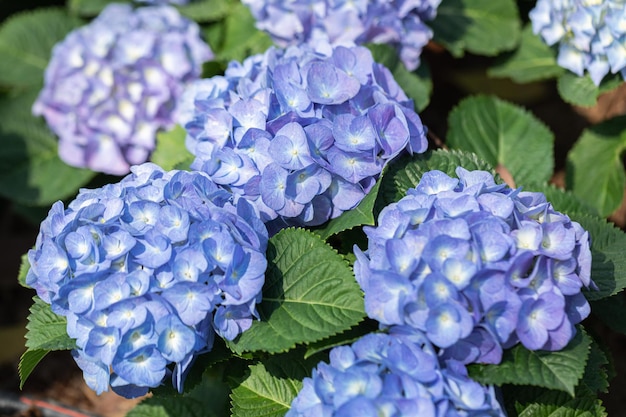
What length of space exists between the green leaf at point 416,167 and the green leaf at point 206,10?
122cm

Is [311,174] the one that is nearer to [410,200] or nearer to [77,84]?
[410,200]

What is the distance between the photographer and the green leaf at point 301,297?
1.32 m


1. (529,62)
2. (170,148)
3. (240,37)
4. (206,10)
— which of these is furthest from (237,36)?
(529,62)

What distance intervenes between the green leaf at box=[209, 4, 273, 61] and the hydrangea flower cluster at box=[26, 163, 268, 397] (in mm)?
1037

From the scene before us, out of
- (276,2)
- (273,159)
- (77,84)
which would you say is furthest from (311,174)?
(77,84)

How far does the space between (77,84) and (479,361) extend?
5.17 feet

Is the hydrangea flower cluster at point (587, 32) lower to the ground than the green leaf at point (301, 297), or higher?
higher

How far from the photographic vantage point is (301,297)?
1403mm

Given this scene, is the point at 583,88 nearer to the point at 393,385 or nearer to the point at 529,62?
the point at 529,62

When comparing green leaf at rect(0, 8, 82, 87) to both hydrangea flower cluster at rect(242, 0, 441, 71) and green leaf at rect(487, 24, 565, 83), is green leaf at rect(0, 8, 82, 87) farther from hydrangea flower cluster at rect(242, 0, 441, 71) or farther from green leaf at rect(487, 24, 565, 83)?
green leaf at rect(487, 24, 565, 83)

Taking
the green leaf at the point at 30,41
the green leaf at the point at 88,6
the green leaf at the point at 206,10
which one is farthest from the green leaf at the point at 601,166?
the green leaf at the point at 30,41

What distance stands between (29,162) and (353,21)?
1265 mm

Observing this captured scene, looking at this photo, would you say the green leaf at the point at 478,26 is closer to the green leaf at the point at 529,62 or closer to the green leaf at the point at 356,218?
the green leaf at the point at 529,62

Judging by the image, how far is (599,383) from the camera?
145 centimetres
